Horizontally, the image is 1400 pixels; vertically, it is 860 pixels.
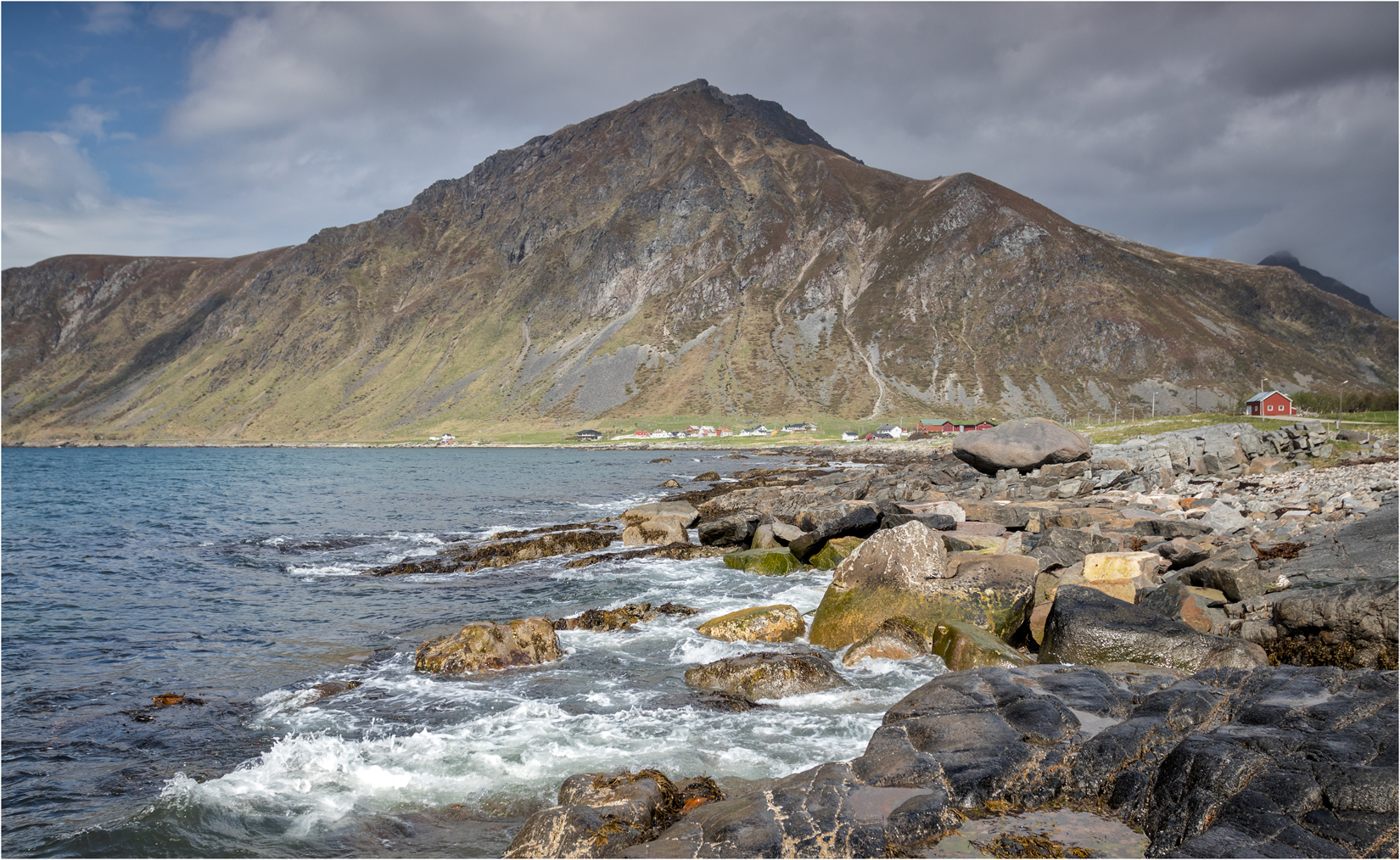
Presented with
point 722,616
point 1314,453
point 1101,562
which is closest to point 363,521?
point 722,616

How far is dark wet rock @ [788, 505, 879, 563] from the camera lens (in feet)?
84.4

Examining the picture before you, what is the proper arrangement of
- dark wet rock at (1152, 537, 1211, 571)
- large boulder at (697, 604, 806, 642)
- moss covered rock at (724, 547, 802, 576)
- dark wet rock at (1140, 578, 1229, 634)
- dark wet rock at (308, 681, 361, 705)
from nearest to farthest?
dark wet rock at (1140, 578, 1229, 634) < dark wet rock at (308, 681, 361, 705) < large boulder at (697, 604, 806, 642) < dark wet rock at (1152, 537, 1211, 571) < moss covered rock at (724, 547, 802, 576)

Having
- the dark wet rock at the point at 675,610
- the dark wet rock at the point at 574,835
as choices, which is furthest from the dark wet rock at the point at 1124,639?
the dark wet rock at the point at 675,610

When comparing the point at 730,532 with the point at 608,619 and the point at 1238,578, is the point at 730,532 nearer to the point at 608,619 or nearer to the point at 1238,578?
the point at 608,619

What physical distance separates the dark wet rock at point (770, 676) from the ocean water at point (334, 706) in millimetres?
398

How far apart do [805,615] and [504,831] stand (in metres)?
11.1

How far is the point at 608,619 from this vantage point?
19438 millimetres

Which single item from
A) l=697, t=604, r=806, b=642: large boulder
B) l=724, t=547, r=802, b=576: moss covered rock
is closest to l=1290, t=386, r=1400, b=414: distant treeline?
l=724, t=547, r=802, b=576: moss covered rock

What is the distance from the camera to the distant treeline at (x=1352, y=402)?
85.7 metres

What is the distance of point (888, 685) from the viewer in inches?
531

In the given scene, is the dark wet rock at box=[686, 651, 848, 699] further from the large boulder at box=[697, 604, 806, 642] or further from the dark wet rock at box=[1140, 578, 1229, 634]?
the dark wet rock at box=[1140, 578, 1229, 634]

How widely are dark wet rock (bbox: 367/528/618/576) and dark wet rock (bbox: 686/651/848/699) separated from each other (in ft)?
55.8

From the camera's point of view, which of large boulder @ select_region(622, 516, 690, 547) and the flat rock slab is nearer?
the flat rock slab

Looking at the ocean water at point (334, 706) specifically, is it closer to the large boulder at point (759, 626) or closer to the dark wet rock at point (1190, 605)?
the large boulder at point (759, 626)
